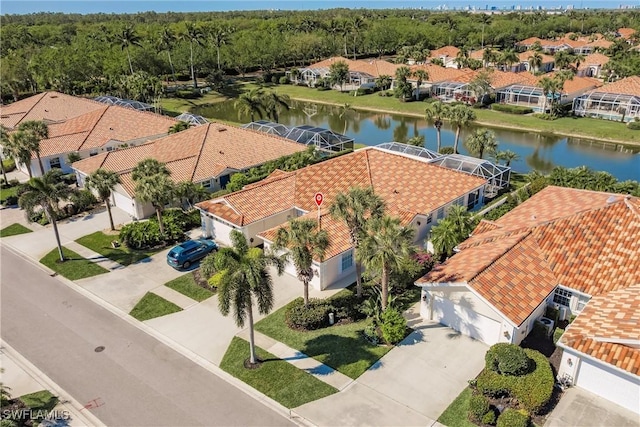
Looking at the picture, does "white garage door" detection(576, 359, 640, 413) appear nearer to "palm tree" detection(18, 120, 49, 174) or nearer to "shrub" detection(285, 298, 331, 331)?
"shrub" detection(285, 298, 331, 331)

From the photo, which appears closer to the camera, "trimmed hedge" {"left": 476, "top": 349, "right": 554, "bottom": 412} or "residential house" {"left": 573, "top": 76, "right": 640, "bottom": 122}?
"trimmed hedge" {"left": 476, "top": 349, "right": 554, "bottom": 412}

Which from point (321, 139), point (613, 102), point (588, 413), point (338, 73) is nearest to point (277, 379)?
point (588, 413)

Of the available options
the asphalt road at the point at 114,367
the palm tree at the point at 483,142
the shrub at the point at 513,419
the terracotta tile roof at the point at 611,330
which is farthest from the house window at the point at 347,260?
the palm tree at the point at 483,142

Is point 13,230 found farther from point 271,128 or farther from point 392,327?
point 392,327

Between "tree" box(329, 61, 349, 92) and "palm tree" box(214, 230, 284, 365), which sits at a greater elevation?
"tree" box(329, 61, 349, 92)

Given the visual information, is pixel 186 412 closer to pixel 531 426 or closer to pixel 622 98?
pixel 531 426

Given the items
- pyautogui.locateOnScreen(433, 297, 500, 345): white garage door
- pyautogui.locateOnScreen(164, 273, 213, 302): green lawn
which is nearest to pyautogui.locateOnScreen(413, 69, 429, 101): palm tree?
pyautogui.locateOnScreen(164, 273, 213, 302): green lawn
